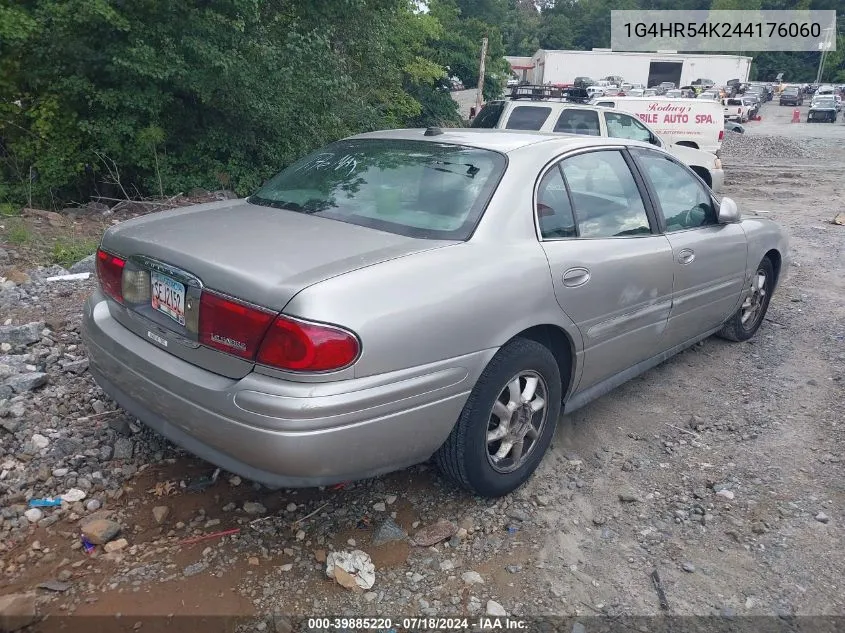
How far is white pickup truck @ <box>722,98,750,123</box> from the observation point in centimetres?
3825

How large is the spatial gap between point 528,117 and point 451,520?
854cm

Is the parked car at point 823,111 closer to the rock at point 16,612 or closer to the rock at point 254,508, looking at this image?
the rock at point 254,508

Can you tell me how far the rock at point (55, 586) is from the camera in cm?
248

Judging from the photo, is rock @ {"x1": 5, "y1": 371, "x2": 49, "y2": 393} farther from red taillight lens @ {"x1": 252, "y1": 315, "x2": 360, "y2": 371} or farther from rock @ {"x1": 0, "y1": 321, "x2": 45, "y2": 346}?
red taillight lens @ {"x1": 252, "y1": 315, "x2": 360, "y2": 371}

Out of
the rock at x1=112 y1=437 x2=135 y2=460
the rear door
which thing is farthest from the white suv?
the rock at x1=112 y1=437 x2=135 y2=460

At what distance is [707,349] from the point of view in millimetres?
5215

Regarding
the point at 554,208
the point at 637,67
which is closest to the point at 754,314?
the point at 554,208

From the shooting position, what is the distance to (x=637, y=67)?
5950cm

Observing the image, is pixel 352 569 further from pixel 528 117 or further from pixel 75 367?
pixel 528 117

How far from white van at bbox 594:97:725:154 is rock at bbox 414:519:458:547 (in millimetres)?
14268

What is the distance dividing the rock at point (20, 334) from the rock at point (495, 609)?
3.36 metres

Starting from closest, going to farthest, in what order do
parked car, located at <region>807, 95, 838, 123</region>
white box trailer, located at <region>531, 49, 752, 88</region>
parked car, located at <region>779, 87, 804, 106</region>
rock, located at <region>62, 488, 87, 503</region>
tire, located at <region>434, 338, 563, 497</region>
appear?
1. tire, located at <region>434, 338, 563, 497</region>
2. rock, located at <region>62, 488, 87, 503</region>
3. parked car, located at <region>807, 95, 838, 123</region>
4. parked car, located at <region>779, 87, 804, 106</region>
5. white box trailer, located at <region>531, 49, 752, 88</region>

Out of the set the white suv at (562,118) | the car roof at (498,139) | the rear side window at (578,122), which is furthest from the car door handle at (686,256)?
the rear side window at (578,122)

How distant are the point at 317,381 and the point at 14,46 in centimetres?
885
